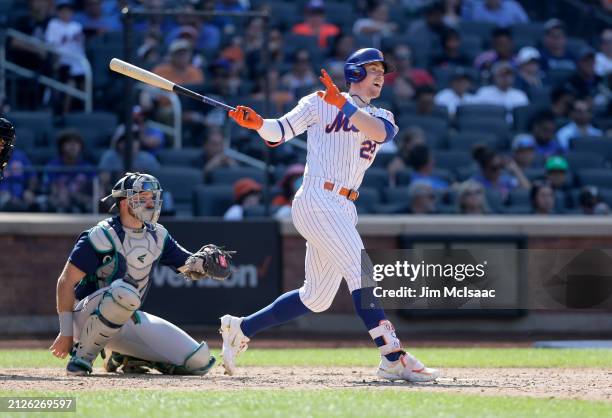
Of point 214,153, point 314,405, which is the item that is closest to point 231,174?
point 214,153

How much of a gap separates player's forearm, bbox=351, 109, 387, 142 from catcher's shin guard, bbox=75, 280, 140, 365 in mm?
1516

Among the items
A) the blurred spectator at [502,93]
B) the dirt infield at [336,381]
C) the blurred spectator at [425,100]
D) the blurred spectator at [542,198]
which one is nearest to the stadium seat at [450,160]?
the blurred spectator at [425,100]

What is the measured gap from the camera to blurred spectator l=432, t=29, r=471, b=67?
15.2 m

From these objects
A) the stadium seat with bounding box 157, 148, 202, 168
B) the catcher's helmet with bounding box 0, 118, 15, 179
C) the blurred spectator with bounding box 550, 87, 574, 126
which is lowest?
the stadium seat with bounding box 157, 148, 202, 168

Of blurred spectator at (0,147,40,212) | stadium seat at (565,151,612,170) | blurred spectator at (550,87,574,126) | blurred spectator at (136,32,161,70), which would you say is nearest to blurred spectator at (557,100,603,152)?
blurred spectator at (550,87,574,126)

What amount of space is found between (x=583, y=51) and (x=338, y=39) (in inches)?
134

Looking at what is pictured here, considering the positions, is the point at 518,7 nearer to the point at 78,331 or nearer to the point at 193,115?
the point at 193,115

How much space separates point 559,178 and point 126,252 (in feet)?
23.6

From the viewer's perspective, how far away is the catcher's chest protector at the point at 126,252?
23.1ft

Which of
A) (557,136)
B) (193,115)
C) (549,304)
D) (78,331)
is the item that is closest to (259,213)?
(193,115)

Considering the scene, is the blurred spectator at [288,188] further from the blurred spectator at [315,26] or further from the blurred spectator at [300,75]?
the blurred spectator at [315,26]

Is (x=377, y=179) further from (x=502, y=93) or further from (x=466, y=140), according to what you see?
(x=502, y=93)

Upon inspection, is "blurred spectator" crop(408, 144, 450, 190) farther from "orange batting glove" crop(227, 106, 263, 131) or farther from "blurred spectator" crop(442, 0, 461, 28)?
"orange batting glove" crop(227, 106, 263, 131)

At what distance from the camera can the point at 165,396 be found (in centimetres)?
589
